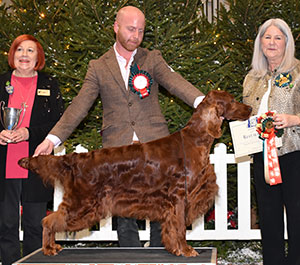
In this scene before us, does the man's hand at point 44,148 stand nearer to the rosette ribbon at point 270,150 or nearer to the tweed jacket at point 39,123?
the tweed jacket at point 39,123

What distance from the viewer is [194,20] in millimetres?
4410

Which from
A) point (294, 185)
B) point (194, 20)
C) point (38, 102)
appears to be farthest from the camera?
point (194, 20)

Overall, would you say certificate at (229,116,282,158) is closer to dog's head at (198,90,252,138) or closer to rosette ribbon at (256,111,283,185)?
rosette ribbon at (256,111,283,185)

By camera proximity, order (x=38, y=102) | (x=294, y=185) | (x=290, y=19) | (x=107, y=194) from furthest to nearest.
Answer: (x=290, y=19), (x=38, y=102), (x=294, y=185), (x=107, y=194)

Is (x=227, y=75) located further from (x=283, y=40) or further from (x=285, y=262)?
(x=285, y=262)

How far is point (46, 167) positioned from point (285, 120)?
156 cm

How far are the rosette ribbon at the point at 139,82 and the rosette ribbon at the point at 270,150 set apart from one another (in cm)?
80

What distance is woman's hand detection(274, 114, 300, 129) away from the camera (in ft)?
9.62

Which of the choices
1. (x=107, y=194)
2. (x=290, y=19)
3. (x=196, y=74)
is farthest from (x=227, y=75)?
(x=107, y=194)

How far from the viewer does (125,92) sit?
10.0ft

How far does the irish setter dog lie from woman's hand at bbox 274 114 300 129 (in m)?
0.36

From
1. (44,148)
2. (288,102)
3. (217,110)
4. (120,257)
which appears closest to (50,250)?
(120,257)

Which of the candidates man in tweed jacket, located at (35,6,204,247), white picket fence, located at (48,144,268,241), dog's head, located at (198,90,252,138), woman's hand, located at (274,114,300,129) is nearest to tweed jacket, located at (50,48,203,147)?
man in tweed jacket, located at (35,6,204,247)

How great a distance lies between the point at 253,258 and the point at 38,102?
272 cm
